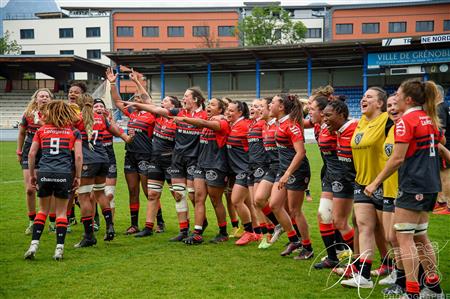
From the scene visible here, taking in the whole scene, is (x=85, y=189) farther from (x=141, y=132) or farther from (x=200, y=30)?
(x=200, y=30)

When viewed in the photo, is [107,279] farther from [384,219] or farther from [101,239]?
[384,219]

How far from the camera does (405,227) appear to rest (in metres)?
5.20

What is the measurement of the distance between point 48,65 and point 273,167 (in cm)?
4559

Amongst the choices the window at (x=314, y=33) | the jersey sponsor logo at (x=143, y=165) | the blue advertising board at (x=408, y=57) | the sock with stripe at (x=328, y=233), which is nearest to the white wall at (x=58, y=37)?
the window at (x=314, y=33)

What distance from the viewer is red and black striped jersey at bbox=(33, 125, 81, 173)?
7.38 metres

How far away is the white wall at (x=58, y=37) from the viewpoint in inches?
2734

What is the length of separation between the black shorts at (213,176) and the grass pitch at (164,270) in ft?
2.98

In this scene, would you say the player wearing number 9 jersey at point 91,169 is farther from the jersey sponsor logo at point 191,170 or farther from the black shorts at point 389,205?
the black shorts at point 389,205

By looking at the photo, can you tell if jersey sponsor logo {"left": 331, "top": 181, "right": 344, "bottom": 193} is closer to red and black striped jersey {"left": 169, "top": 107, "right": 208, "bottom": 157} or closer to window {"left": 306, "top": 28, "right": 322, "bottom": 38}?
red and black striped jersey {"left": 169, "top": 107, "right": 208, "bottom": 157}

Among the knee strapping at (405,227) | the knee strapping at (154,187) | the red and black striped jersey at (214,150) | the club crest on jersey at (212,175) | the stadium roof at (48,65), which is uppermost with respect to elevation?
the stadium roof at (48,65)

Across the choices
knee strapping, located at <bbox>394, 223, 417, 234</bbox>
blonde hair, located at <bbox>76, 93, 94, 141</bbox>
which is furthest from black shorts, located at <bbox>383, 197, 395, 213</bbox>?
blonde hair, located at <bbox>76, 93, 94, 141</bbox>

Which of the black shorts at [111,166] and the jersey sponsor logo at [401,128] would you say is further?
the black shorts at [111,166]

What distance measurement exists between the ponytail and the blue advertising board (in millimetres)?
33699

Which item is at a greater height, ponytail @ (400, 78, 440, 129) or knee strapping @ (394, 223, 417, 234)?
ponytail @ (400, 78, 440, 129)
